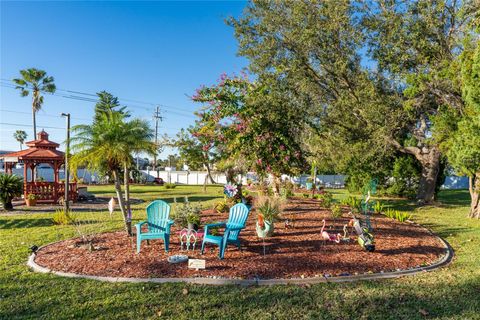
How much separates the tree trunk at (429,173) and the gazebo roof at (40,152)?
642 inches

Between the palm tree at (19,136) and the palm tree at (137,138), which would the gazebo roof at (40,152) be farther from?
the palm tree at (19,136)

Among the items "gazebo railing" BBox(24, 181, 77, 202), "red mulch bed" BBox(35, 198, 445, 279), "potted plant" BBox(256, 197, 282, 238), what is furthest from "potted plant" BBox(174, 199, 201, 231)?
"gazebo railing" BBox(24, 181, 77, 202)

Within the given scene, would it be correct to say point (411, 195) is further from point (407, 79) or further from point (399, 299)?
point (399, 299)

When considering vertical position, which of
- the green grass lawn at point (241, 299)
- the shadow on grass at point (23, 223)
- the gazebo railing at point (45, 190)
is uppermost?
the gazebo railing at point (45, 190)

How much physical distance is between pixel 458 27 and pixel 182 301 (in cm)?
1128

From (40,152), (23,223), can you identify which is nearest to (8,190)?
(40,152)

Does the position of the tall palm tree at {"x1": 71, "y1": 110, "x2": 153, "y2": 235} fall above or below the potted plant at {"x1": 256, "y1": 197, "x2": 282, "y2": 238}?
above

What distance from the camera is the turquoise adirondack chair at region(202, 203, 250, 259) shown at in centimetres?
496

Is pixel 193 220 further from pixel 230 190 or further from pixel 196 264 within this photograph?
pixel 230 190

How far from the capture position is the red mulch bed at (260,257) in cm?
444

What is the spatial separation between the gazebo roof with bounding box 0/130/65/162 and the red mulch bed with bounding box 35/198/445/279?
9033mm

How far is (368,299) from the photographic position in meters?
3.64

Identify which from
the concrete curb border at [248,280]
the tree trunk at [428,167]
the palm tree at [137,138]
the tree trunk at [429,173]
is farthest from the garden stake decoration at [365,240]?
the tree trunk at [429,173]

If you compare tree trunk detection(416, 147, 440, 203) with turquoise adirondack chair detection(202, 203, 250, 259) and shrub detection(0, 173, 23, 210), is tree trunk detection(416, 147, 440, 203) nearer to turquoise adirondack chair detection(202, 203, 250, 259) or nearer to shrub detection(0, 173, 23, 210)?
turquoise adirondack chair detection(202, 203, 250, 259)
